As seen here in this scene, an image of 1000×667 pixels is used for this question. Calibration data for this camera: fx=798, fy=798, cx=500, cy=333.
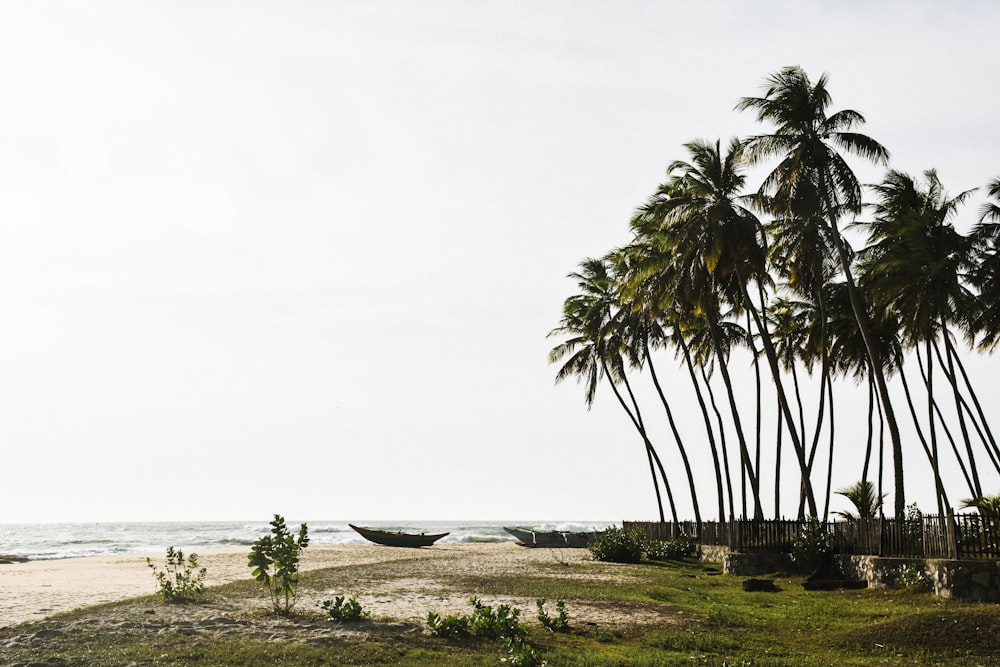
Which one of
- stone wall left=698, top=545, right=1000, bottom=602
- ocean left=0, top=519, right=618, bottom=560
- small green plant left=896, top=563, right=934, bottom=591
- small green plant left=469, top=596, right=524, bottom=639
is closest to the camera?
small green plant left=469, top=596, right=524, bottom=639

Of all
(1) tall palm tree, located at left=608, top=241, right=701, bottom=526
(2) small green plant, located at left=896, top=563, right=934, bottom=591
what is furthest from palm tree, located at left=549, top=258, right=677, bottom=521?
(2) small green plant, located at left=896, top=563, right=934, bottom=591

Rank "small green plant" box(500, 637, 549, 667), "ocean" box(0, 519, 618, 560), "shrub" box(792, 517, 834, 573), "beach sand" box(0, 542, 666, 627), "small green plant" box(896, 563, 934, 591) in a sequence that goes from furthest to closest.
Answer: "ocean" box(0, 519, 618, 560) < "shrub" box(792, 517, 834, 573) < "small green plant" box(896, 563, 934, 591) < "beach sand" box(0, 542, 666, 627) < "small green plant" box(500, 637, 549, 667)

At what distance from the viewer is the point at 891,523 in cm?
2003

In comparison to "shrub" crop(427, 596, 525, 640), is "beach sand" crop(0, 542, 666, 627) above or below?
below

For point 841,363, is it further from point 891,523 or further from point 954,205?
point 891,523

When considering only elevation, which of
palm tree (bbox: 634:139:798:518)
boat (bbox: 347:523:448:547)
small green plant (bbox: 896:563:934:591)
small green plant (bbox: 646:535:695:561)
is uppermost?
palm tree (bbox: 634:139:798:518)

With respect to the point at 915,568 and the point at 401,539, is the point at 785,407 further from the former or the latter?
the point at 401,539

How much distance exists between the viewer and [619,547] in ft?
101

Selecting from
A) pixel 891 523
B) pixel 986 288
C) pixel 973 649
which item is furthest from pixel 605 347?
pixel 973 649

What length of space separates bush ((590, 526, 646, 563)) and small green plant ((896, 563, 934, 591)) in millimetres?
13523

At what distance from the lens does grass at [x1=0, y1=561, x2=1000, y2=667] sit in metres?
10.4

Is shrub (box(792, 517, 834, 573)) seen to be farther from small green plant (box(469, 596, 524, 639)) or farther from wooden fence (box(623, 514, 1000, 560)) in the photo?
small green plant (box(469, 596, 524, 639))

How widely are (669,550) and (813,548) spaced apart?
28.8ft

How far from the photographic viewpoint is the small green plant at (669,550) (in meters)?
30.8
